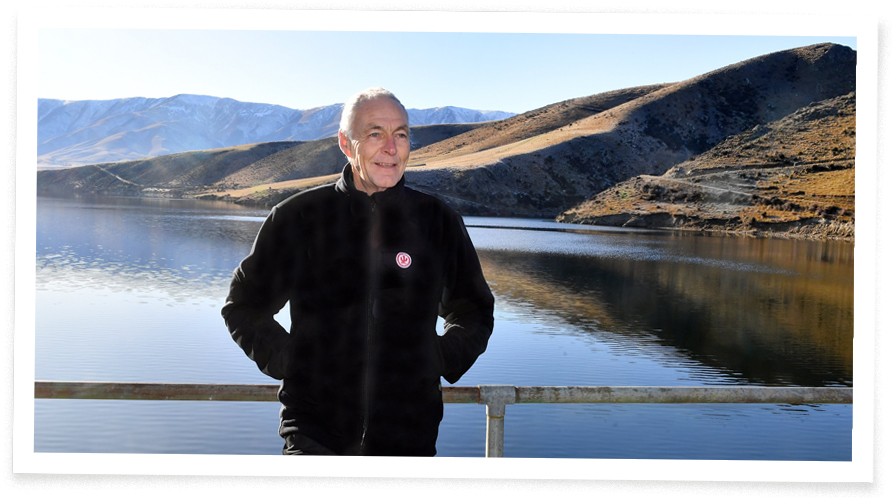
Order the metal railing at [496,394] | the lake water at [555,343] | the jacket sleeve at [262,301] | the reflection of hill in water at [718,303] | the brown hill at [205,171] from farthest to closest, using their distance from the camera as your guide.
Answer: the brown hill at [205,171] → the reflection of hill in water at [718,303] → the lake water at [555,343] → the metal railing at [496,394] → the jacket sleeve at [262,301]

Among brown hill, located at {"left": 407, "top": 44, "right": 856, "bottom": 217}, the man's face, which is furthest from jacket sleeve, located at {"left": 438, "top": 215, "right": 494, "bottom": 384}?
brown hill, located at {"left": 407, "top": 44, "right": 856, "bottom": 217}

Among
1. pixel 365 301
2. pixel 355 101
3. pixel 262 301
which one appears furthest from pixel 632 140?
pixel 262 301

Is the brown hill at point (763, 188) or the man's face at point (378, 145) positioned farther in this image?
the brown hill at point (763, 188)

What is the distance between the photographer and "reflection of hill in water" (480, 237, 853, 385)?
13.2 m

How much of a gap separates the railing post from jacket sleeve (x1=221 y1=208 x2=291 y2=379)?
104cm

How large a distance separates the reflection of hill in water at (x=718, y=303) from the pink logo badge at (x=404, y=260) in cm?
1128

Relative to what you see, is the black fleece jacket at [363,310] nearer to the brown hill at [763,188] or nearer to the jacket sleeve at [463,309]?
the jacket sleeve at [463,309]

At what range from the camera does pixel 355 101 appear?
2.10 meters

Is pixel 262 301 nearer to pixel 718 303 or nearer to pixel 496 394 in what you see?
pixel 496 394

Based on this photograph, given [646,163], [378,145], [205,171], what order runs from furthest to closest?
[205,171]
[646,163]
[378,145]

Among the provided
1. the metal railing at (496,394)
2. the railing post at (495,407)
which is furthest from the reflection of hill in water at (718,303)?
the railing post at (495,407)

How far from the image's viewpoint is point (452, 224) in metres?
2.04

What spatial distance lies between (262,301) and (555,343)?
1142 centimetres

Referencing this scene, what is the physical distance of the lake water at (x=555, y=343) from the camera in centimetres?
746
